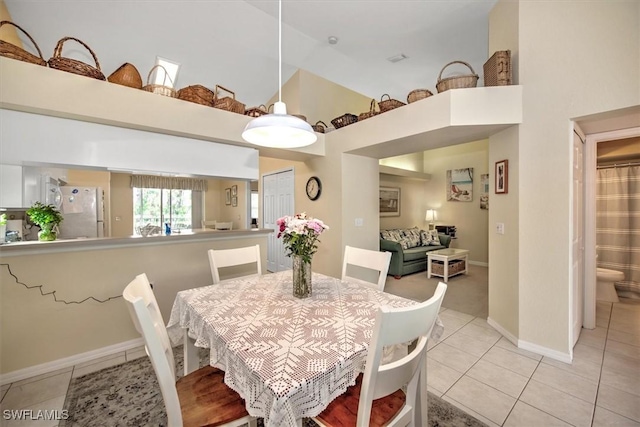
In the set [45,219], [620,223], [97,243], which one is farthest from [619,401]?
[45,219]

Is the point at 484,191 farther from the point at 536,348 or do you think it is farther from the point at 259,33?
the point at 259,33

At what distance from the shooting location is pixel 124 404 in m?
1.62

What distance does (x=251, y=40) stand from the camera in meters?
3.50

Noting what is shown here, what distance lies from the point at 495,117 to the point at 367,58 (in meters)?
2.20

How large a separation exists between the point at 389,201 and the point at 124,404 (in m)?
5.72

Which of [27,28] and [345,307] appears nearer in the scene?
[345,307]

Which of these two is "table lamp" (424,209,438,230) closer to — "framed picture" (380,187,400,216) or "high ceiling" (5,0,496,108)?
"framed picture" (380,187,400,216)

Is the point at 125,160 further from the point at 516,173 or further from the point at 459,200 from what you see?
the point at 459,200

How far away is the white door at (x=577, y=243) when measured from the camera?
2178 millimetres

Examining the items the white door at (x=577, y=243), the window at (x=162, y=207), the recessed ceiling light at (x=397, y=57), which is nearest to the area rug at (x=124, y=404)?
the white door at (x=577, y=243)

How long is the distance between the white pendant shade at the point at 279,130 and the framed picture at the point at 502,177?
2.00m

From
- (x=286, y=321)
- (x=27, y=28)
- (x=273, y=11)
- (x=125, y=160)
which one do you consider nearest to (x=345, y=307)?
(x=286, y=321)

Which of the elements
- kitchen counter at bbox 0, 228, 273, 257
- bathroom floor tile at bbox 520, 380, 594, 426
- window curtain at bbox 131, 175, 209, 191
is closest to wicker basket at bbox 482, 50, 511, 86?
bathroom floor tile at bbox 520, 380, 594, 426

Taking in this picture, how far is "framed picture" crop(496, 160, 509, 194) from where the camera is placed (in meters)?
2.46
